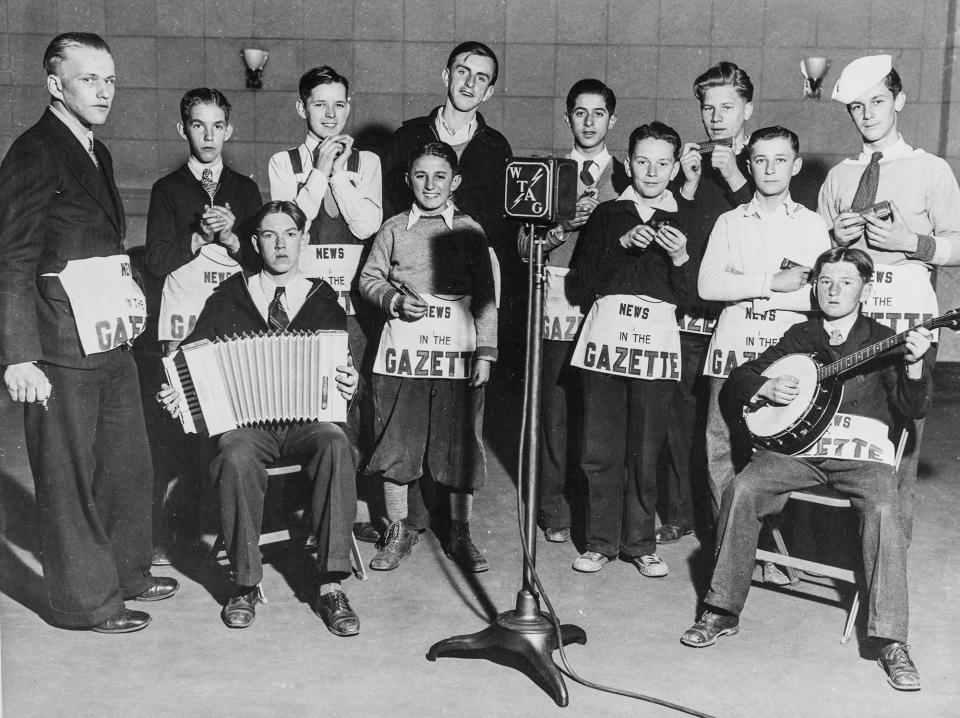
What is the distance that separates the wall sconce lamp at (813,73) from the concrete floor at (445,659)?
3054 millimetres

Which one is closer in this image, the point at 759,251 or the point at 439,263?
the point at 759,251

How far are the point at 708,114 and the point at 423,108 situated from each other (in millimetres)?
3011

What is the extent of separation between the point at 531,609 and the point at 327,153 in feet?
6.59

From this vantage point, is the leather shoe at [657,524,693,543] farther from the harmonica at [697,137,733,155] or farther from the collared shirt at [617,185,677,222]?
the harmonica at [697,137,733,155]

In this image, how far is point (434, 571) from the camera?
385 centimetres

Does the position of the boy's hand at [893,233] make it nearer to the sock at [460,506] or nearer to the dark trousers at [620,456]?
the dark trousers at [620,456]

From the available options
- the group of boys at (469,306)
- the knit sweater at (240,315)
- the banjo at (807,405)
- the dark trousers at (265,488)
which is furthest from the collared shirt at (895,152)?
the dark trousers at (265,488)

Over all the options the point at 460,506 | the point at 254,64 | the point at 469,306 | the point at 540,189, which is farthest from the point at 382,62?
the point at 540,189

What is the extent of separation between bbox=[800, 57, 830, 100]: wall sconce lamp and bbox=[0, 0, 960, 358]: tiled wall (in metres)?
0.08

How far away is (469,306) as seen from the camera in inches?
154

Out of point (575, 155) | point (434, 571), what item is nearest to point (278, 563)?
point (434, 571)

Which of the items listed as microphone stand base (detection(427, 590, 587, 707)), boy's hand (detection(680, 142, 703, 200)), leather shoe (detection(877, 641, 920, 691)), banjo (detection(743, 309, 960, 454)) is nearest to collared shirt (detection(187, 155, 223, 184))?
boy's hand (detection(680, 142, 703, 200))

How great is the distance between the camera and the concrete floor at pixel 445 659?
2.85m

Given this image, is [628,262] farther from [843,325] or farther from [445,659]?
[445,659]
